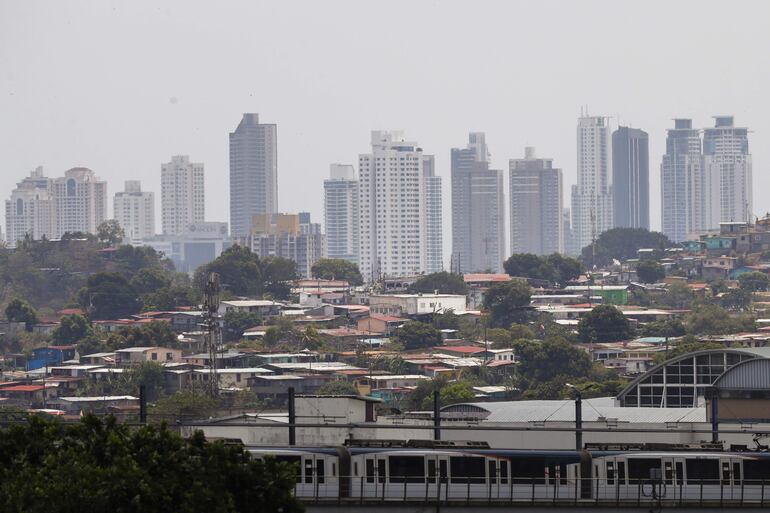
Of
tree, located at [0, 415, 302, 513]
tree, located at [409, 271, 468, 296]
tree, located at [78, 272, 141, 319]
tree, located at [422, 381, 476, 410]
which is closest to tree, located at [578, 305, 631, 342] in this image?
tree, located at [422, 381, 476, 410]

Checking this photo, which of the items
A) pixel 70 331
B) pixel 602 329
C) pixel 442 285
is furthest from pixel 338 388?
pixel 442 285

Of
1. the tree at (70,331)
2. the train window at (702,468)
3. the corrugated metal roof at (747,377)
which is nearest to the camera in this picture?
the train window at (702,468)

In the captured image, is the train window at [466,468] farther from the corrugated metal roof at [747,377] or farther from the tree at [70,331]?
the tree at [70,331]

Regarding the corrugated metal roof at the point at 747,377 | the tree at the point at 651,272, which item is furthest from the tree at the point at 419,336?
the corrugated metal roof at the point at 747,377

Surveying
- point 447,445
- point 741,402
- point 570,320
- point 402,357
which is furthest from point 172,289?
point 447,445

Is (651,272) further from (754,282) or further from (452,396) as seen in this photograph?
(452,396)

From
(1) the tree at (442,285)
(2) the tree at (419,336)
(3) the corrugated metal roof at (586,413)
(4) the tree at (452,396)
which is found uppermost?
(1) the tree at (442,285)

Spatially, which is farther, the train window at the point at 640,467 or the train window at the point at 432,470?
the train window at the point at 640,467
